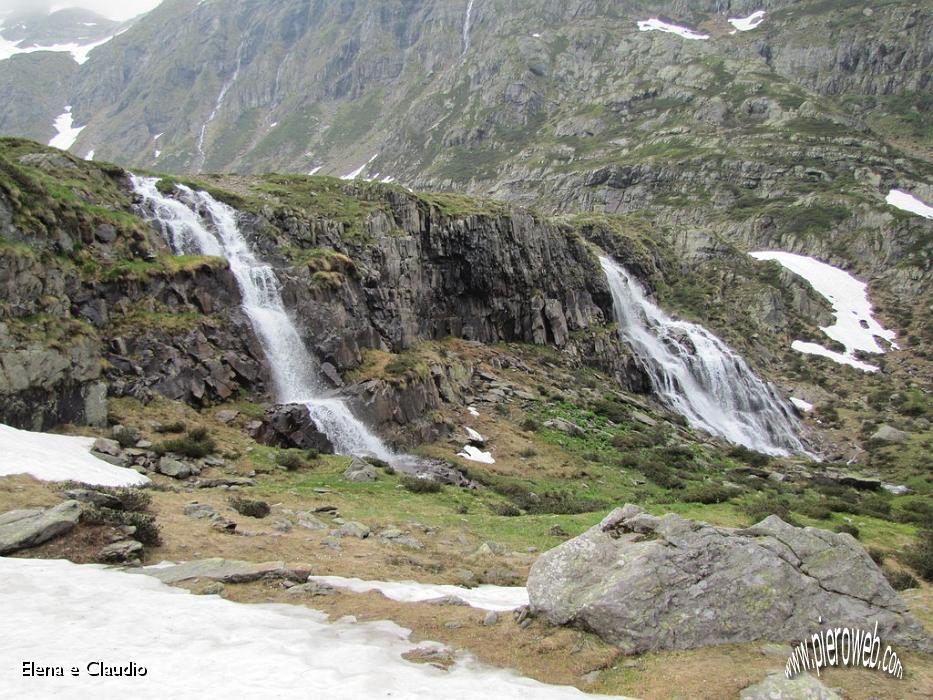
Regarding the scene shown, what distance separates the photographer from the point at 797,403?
5941cm

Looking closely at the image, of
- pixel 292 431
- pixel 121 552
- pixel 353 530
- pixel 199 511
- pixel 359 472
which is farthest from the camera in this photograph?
pixel 292 431

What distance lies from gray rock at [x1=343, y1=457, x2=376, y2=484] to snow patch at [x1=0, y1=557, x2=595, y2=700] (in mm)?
12496

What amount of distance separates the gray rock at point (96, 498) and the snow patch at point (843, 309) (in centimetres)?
7798

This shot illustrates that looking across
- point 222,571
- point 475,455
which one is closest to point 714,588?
point 222,571

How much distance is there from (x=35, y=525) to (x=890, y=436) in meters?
57.5

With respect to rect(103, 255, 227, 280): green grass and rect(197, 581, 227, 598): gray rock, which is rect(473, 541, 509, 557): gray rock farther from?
rect(103, 255, 227, 280): green grass

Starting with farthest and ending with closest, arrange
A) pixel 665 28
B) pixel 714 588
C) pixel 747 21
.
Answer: pixel 665 28 < pixel 747 21 < pixel 714 588

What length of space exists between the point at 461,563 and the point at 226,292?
23472mm

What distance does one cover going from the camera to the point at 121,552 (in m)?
10.8

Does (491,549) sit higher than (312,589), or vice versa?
(312,589)

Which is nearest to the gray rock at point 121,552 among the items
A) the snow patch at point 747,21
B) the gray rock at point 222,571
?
the gray rock at point 222,571

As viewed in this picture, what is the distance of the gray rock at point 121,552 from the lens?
10680 mm

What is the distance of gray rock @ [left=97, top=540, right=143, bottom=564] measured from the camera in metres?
10.7

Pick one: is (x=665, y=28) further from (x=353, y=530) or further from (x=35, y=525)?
(x=35, y=525)
